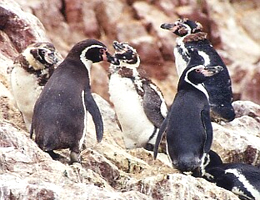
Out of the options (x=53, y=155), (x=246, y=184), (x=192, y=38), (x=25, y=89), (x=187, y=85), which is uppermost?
(x=187, y=85)

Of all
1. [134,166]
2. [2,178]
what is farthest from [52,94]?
[2,178]

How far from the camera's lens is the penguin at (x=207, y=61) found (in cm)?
1129

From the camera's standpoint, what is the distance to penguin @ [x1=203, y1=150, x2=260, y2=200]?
8305 mm

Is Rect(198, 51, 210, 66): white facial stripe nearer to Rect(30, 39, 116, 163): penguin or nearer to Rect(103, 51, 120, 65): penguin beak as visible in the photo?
Rect(103, 51, 120, 65): penguin beak

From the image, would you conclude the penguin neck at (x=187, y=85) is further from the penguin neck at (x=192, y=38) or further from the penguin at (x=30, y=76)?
the penguin neck at (x=192, y=38)

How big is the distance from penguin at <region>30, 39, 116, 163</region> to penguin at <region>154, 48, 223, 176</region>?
62 cm

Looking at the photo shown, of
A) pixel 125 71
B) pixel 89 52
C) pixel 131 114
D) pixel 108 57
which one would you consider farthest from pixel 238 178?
pixel 125 71

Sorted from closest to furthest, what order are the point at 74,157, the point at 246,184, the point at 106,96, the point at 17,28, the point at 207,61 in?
the point at 74,157
the point at 246,184
the point at 17,28
the point at 207,61
the point at 106,96

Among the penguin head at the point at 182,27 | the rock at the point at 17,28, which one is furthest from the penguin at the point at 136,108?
the penguin head at the point at 182,27

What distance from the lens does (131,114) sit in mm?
9312

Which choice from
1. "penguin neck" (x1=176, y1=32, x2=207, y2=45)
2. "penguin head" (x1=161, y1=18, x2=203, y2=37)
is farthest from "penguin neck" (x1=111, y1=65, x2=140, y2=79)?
"penguin head" (x1=161, y1=18, x2=203, y2=37)

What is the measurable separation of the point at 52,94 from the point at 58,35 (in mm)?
10487

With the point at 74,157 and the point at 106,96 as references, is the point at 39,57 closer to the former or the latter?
the point at 74,157

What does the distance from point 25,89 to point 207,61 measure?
3361mm
